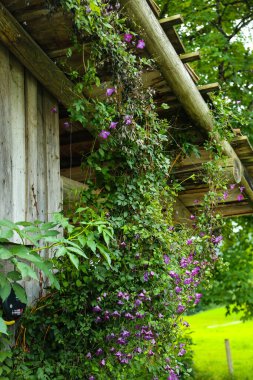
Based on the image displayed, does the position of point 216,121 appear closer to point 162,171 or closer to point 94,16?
point 162,171

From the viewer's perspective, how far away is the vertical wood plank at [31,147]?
12.4 feet

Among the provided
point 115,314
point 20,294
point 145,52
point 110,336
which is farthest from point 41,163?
point 20,294

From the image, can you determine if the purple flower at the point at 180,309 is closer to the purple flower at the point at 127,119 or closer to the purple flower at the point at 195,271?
the purple flower at the point at 195,271

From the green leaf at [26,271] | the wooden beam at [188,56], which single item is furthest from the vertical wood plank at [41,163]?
the green leaf at [26,271]

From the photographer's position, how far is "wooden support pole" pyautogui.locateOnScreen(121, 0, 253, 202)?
12.0 ft

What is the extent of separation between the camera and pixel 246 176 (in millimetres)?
5848

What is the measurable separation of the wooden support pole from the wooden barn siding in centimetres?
84

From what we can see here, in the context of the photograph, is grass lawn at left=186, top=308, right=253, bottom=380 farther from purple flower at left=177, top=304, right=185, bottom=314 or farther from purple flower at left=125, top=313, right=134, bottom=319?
purple flower at left=125, top=313, right=134, bottom=319

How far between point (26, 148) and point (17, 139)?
14cm

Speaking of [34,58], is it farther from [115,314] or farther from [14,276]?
[115,314]

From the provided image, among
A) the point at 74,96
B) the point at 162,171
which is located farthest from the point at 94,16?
the point at 162,171

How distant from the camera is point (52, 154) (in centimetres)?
414

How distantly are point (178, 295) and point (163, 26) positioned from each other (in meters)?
1.83

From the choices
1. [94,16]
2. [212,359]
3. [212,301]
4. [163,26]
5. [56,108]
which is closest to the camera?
[94,16]
